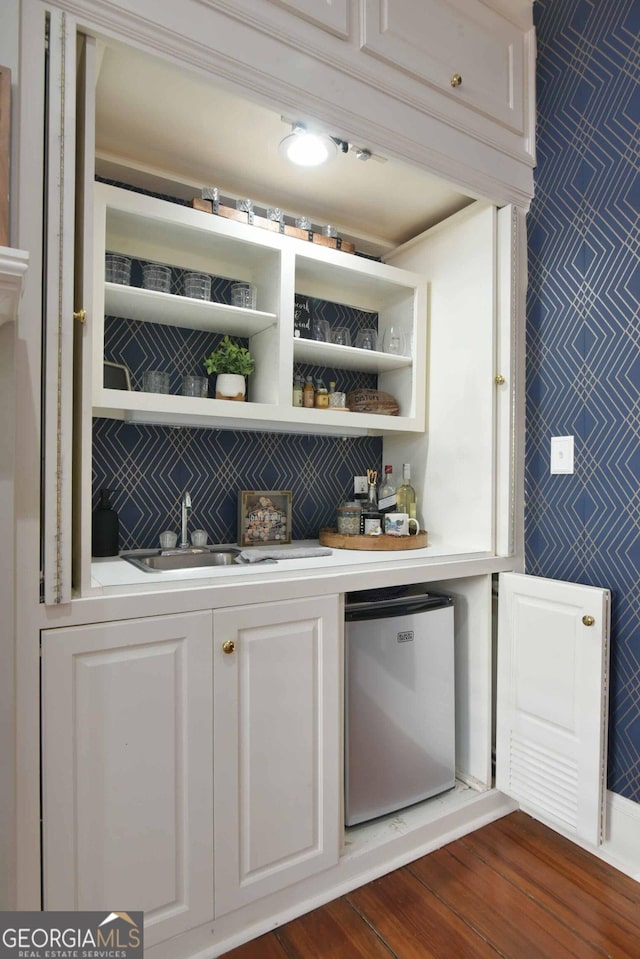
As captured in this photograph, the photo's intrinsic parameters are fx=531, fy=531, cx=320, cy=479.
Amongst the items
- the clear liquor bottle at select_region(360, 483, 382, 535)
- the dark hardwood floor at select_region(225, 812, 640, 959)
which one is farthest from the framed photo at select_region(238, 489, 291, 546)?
the dark hardwood floor at select_region(225, 812, 640, 959)

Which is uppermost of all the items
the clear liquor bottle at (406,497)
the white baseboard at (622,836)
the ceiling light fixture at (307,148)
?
the ceiling light fixture at (307,148)

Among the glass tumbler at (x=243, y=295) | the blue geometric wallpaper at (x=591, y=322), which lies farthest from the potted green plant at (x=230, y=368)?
the blue geometric wallpaper at (x=591, y=322)

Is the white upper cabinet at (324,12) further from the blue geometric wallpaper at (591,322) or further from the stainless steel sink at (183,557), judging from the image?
the stainless steel sink at (183,557)

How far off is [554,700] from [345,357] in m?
1.50

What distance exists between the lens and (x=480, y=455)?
2.06 m

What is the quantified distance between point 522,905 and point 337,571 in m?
1.08

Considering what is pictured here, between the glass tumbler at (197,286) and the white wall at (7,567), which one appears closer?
the white wall at (7,567)

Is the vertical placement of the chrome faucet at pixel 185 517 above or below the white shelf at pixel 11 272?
below

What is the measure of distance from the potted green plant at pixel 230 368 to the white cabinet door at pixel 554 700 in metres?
1.22

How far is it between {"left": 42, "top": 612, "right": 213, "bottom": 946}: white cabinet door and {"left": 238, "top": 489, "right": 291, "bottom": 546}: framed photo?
81cm

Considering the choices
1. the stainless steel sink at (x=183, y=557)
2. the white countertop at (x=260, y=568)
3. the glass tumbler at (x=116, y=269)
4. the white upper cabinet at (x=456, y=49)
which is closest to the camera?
the white countertop at (x=260, y=568)

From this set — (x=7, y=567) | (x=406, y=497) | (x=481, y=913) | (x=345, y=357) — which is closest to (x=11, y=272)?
(x=7, y=567)

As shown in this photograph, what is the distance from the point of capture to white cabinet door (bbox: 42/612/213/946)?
1149mm

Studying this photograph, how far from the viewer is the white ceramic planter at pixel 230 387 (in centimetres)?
191
